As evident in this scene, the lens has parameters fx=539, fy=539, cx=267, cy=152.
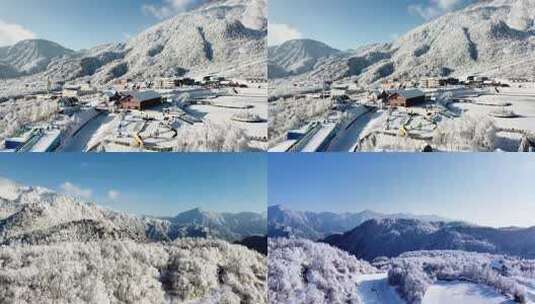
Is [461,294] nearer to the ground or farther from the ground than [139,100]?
nearer to the ground

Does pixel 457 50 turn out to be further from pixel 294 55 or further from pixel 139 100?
pixel 139 100

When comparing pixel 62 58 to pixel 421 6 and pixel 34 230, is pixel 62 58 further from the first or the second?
pixel 421 6

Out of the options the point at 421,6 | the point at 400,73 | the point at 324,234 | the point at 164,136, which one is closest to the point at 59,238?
the point at 164,136

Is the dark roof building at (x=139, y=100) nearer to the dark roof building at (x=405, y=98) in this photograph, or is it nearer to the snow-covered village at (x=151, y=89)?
the snow-covered village at (x=151, y=89)

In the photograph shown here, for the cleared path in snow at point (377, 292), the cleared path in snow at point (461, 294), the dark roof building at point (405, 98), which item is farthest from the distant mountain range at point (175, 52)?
the cleared path in snow at point (461, 294)

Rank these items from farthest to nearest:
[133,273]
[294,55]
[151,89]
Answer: [151,89], [294,55], [133,273]

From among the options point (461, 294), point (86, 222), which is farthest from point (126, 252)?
point (461, 294)
